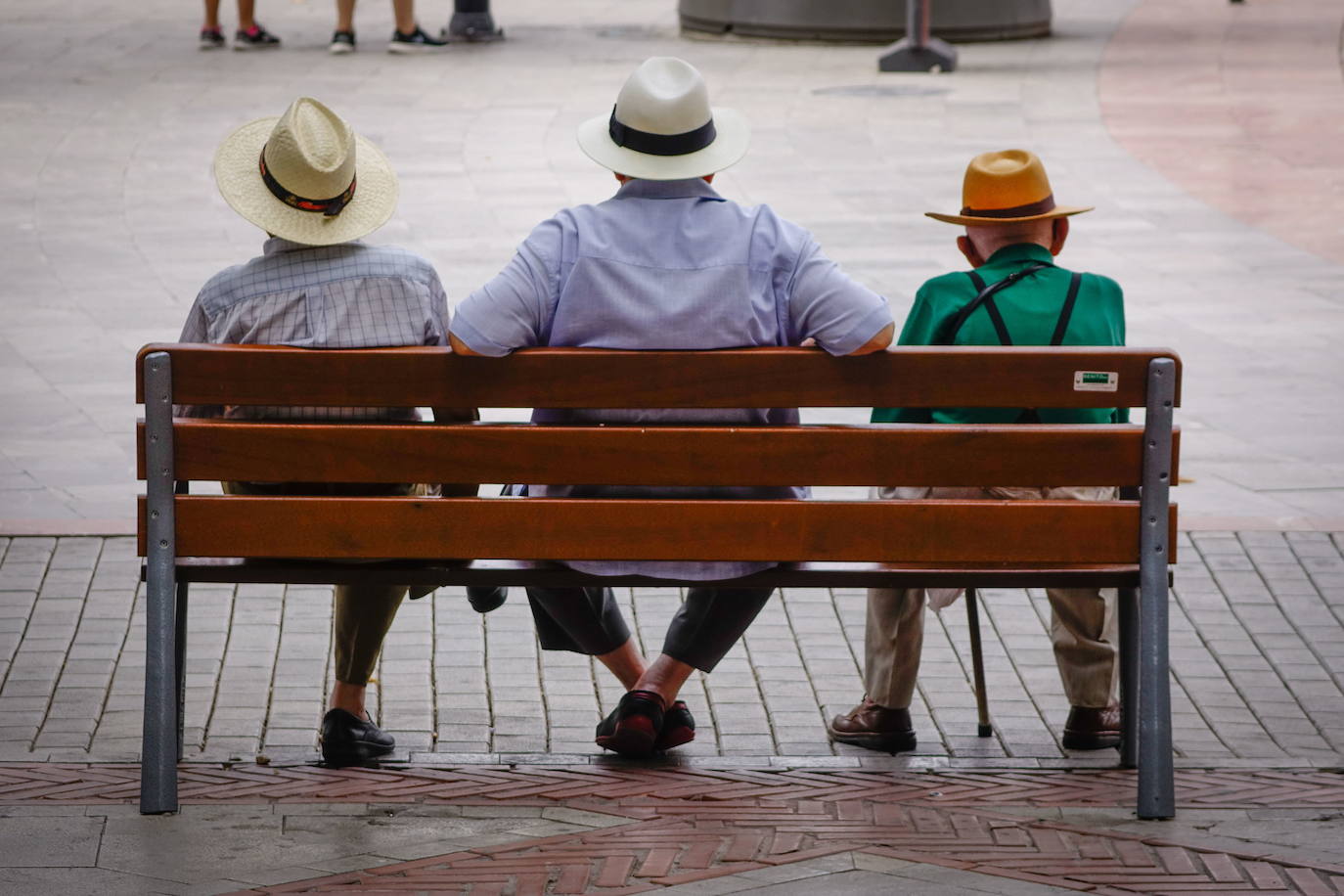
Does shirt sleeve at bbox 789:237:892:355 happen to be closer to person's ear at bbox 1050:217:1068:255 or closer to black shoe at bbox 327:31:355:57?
person's ear at bbox 1050:217:1068:255

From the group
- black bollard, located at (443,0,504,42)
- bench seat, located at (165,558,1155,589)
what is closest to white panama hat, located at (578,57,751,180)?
bench seat, located at (165,558,1155,589)

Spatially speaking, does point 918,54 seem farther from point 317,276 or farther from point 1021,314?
point 317,276

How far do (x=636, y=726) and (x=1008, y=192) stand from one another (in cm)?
148

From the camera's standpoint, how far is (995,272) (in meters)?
4.66

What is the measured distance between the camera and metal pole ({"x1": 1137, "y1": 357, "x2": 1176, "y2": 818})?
4102 millimetres

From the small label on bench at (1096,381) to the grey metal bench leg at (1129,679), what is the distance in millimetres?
619

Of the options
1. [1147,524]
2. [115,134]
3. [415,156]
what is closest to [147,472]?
[1147,524]

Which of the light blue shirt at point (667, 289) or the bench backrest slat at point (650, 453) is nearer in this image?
the bench backrest slat at point (650, 453)

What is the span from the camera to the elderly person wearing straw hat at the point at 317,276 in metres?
4.38

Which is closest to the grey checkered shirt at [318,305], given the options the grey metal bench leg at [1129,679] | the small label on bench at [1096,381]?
the small label on bench at [1096,381]

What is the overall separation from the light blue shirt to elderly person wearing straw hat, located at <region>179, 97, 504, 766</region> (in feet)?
0.99

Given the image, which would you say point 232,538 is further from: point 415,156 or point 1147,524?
point 415,156

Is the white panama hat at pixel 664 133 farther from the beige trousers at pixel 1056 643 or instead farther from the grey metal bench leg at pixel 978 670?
the grey metal bench leg at pixel 978 670

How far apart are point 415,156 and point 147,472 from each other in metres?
9.90
